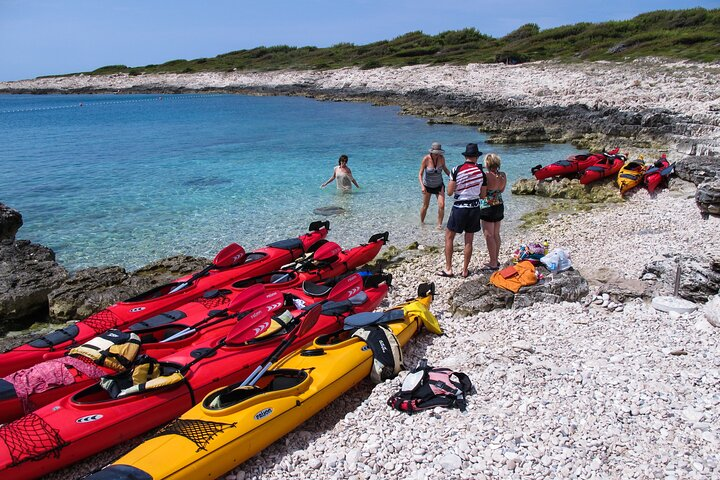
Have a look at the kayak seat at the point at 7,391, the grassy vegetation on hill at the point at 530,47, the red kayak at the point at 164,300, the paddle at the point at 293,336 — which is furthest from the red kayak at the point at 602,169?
the grassy vegetation on hill at the point at 530,47

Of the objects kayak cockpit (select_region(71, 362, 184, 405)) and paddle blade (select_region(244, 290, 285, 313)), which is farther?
paddle blade (select_region(244, 290, 285, 313))

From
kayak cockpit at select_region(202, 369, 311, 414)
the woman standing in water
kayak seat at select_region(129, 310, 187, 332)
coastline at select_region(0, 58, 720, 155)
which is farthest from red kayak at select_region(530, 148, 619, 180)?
Result: kayak cockpit at select_region(202, 369, 311, 414)

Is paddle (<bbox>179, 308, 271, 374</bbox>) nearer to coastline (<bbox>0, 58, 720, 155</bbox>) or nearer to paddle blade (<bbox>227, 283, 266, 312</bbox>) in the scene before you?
paddle blade (<bbox>227, 283, 266, 312</bbox>)

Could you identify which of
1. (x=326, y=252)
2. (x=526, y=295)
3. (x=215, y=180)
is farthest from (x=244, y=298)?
(x=215, y=180)

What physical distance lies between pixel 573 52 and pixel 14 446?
46014 millimetres

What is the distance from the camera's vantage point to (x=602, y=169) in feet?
41.8

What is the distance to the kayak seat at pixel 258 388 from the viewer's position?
13.3 ft

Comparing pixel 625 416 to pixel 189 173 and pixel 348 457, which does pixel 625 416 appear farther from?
pixel 189 173

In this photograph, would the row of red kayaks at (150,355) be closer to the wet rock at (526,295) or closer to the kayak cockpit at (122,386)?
the kayak cockpit at (122,386)

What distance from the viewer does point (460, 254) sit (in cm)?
902

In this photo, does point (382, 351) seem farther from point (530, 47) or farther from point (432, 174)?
point (530, 47)

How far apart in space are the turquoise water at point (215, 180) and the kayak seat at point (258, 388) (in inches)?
223

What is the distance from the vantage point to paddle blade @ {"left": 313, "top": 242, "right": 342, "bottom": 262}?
759cm

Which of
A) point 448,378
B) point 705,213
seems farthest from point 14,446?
point 705,213
